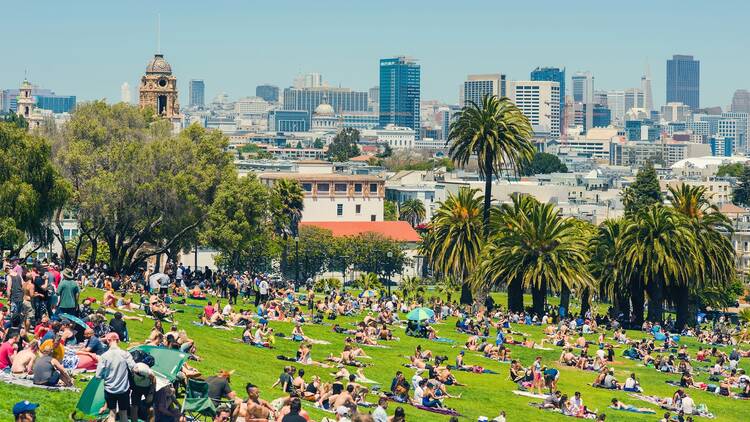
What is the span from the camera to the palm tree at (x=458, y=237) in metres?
72.3

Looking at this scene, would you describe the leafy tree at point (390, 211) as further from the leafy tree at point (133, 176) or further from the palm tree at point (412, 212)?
the leafy tree at point (133, 176)

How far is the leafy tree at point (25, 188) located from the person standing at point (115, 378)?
106 feet

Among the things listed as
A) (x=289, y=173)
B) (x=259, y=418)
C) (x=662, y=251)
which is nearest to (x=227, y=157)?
(x=662, y=251)

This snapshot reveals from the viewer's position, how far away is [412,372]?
41.5 meters

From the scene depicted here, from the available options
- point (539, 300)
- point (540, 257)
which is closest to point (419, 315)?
point (540, 257)

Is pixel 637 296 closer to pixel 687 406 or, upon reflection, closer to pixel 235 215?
pixel 235 215

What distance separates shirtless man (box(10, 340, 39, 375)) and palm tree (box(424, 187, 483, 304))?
44857mm

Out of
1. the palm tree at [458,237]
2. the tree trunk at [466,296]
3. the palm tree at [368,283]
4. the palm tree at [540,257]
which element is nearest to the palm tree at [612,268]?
the palm tree at [540,257]

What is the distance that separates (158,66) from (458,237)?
353 ft

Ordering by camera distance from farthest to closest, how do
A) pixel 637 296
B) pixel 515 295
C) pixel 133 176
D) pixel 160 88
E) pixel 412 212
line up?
1. pixel 160 88
2. pixel 412 212
3. pixel 637 296
4. pixel 515 295
5. pixel 133 176

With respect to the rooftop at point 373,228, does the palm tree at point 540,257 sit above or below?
above

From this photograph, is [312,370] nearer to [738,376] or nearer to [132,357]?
[132,357]

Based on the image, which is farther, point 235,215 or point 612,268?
point 612,268

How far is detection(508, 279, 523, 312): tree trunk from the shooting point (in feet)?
224
